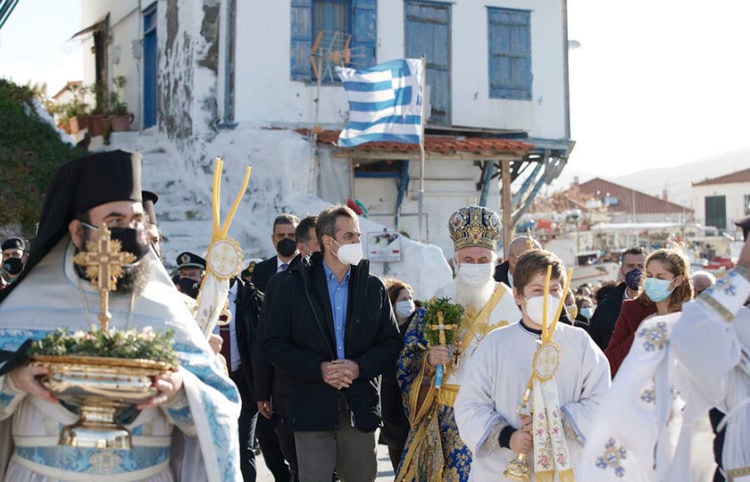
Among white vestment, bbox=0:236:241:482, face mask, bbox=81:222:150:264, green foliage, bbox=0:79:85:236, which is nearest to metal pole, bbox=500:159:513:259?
green foliage, bbox=0:79:85:236

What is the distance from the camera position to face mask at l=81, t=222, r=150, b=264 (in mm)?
4133

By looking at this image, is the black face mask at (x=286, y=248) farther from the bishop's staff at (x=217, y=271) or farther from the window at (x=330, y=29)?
the window at (x=330, y=29)

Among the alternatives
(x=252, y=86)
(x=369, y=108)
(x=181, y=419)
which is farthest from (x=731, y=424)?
(x=252, y=86)

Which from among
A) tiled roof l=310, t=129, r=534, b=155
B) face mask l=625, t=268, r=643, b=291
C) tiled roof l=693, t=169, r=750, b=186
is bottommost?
face mask l=625, t=268, r=643, b=291

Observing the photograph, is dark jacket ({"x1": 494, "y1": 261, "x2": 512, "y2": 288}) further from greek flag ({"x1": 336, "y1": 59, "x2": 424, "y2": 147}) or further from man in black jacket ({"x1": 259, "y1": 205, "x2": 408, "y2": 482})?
greek flag ({"x1": 336, "y1": 59, "x2": 424, "y2": 147})

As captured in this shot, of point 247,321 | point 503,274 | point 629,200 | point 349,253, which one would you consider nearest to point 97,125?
point 247,321

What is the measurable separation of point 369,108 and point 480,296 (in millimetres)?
11458

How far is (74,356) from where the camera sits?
376 centimetres

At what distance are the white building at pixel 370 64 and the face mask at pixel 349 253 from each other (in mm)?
12195

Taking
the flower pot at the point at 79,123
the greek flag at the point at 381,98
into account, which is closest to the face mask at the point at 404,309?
the greek flag at the point at 381,98

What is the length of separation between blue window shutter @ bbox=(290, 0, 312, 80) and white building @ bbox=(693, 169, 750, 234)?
204ft

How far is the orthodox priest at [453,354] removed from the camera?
6.46 metres

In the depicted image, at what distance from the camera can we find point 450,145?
64.4 feet

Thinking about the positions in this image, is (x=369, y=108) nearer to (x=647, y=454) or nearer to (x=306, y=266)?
(x=306, y=266)
